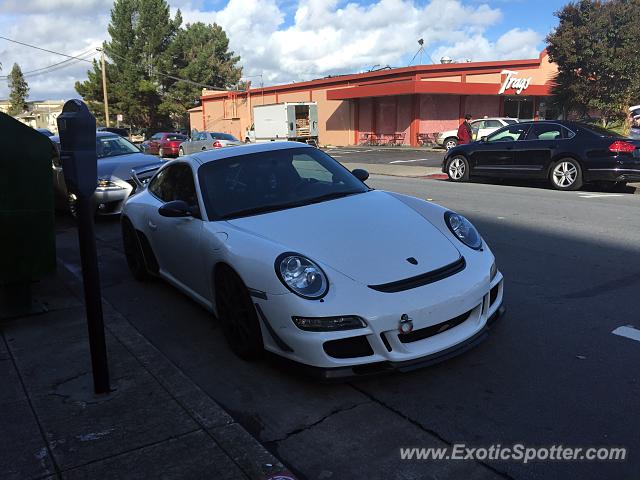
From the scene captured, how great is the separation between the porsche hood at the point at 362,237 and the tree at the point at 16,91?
115 meters

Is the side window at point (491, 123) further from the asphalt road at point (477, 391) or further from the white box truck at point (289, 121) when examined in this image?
the asphalt road at point (477, 391)

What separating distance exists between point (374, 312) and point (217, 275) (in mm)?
1324

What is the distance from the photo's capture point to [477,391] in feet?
10.7

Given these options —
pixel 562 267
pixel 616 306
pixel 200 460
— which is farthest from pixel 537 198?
pixel 200 460

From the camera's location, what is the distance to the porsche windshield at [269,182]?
4289 mm

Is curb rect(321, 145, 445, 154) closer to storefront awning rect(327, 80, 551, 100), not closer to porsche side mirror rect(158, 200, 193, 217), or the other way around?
storefront awning rect(327, 80, 551, 100)

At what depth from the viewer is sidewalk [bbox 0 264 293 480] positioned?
268cm

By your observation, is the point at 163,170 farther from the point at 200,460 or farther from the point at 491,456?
the point at 491,456

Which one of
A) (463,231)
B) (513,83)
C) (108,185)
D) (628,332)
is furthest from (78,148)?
(513,83)

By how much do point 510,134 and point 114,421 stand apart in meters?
11.7

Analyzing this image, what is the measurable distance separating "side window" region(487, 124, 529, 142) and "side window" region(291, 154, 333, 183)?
8.91 meters

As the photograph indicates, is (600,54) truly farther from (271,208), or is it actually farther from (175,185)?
(271,208)

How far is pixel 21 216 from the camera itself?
15.4 feet

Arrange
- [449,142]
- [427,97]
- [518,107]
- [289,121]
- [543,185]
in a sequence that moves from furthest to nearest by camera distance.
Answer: [518,107] → [289,121] → [427,97] → [449,142] → [543,185]
